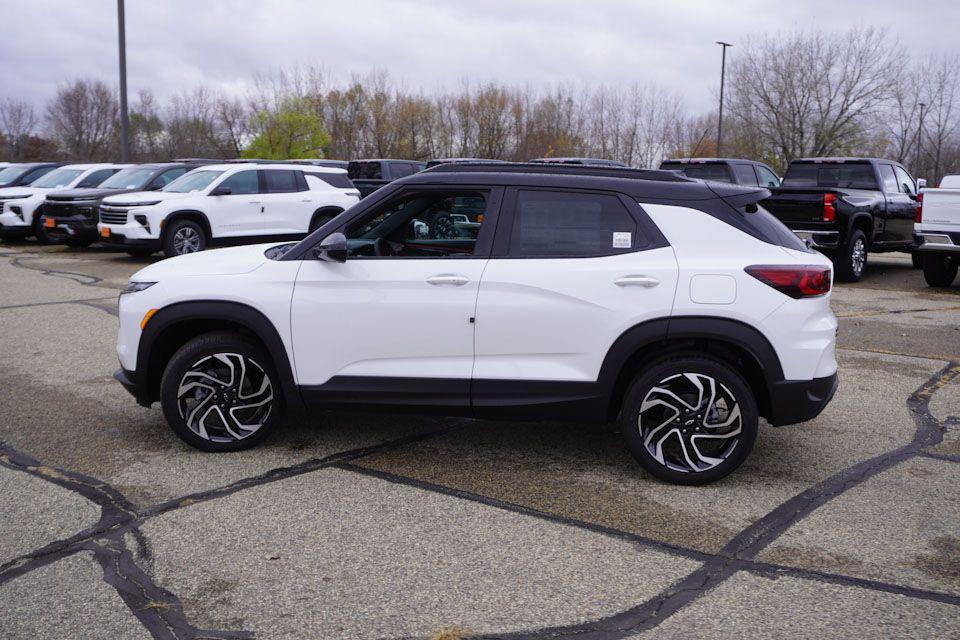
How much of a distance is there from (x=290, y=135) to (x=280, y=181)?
3256 cm

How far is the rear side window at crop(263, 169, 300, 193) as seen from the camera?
16.4 m

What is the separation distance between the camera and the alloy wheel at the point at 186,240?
15406 mm

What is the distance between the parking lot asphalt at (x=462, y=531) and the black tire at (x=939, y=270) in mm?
8005

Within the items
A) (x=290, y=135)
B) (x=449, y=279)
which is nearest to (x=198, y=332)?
(x=449, y=279)

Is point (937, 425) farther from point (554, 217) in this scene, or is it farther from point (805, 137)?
point (805, 137)

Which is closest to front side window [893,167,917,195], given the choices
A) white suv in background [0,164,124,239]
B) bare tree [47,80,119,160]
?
white suv in background [0,164,124,239]

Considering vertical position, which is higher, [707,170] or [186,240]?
[707,170]

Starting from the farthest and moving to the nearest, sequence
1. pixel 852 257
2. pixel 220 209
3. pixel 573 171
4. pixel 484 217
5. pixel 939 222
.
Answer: pixel 220 209, pixel 852 257, pixel 939 222, pixel 573 171, pixel 484 217

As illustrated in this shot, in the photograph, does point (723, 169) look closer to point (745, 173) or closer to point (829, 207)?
point (745, 173)

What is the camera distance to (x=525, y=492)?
4.73m

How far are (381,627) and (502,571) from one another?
668 mm

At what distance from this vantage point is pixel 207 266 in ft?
17.4

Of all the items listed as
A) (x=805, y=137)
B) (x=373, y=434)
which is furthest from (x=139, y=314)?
(x=805, y=137)

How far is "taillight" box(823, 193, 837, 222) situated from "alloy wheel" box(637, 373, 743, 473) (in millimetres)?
9842
